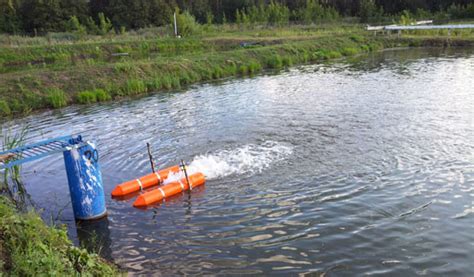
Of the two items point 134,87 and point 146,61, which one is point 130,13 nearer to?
point 146,61

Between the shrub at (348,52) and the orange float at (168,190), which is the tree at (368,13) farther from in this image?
the orange float at (168,190)

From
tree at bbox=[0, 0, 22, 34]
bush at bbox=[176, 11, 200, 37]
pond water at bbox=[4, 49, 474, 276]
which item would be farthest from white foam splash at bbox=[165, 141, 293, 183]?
tree at bbox=[0, 0, 22, 34]

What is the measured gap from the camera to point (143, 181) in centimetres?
1023

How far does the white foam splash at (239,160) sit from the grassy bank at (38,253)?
416 cm

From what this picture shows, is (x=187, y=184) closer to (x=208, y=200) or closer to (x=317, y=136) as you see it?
(x=208, y=200)

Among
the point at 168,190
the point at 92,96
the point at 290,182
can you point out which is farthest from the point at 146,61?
the point at 290,182

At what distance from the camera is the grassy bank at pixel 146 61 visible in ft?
70.4

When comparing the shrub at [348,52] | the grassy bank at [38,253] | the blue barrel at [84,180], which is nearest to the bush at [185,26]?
the shrub at [348,52]

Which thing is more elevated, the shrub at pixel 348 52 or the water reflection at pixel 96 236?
the shrub at pixel 348 52

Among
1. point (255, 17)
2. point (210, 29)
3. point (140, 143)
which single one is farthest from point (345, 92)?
point (255, 17)

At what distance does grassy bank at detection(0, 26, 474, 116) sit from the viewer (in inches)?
845

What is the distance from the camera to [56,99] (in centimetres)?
2061

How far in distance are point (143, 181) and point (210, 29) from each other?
44536mm

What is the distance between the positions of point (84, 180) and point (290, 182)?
181 inches
